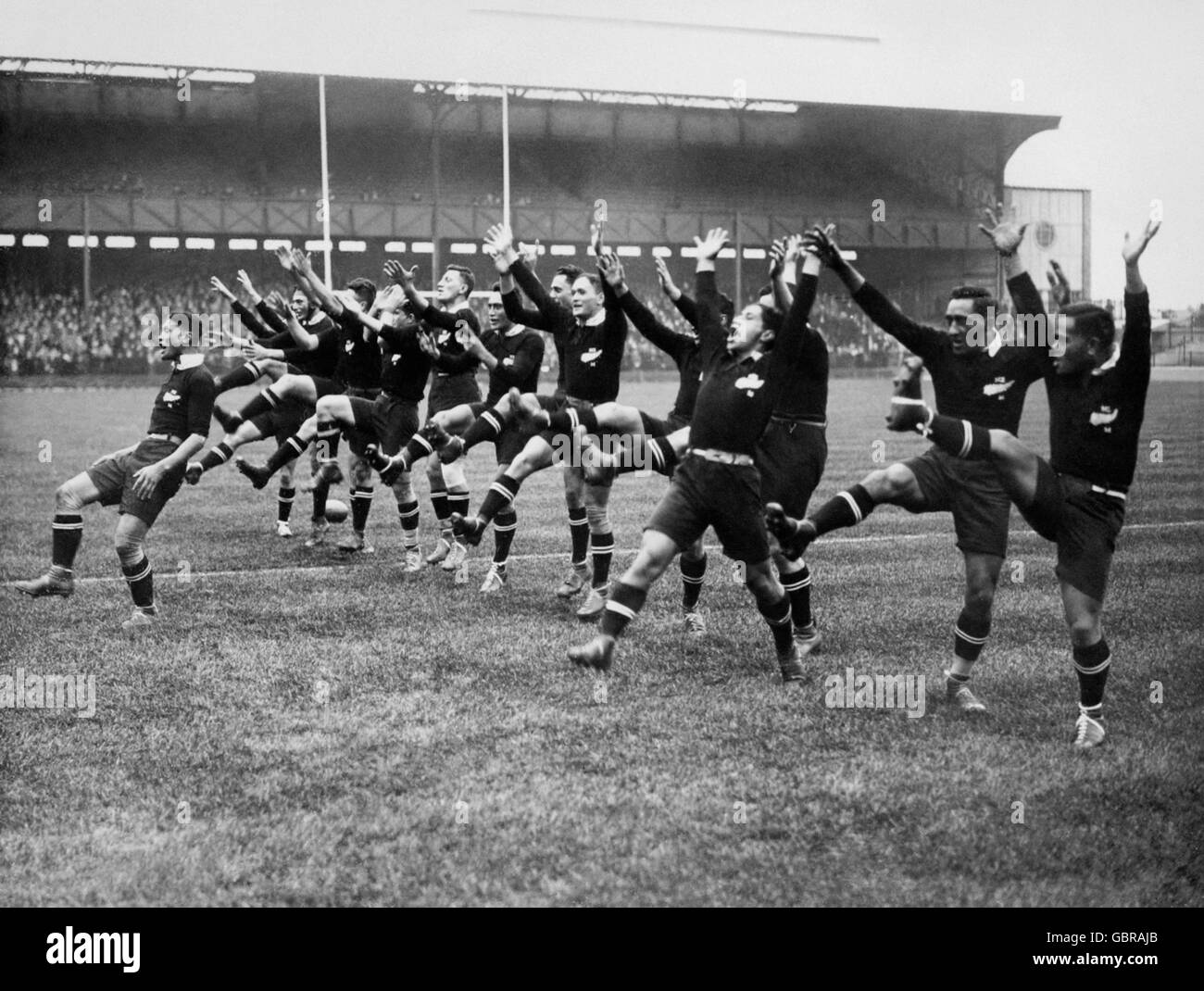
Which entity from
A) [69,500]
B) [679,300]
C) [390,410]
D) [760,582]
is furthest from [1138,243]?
[390,410]

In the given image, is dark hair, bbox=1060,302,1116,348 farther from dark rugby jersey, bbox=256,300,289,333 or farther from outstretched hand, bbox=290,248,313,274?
A: dark rugby jersey, bbox=256,300,289,333

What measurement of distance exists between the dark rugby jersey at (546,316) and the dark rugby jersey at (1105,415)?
422cm

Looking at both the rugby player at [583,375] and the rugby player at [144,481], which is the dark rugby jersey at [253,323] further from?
the rugby player at [583,375]

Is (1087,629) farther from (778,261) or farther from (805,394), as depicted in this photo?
(778,261)

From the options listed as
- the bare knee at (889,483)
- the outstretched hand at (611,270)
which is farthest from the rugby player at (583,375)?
the bare knee at (889,483)

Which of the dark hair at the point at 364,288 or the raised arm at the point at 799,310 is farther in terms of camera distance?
the dark hair at the point at 364,288

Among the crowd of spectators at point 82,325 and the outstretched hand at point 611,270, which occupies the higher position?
the crowd of spectators at point 82,325

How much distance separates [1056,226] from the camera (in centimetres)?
4034

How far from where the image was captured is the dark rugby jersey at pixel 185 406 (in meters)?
8.95

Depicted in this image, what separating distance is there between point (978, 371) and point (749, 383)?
1.28 metres

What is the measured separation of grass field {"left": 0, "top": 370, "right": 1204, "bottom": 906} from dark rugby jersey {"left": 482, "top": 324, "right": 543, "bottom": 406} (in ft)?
5.52

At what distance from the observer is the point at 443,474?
11.7m
